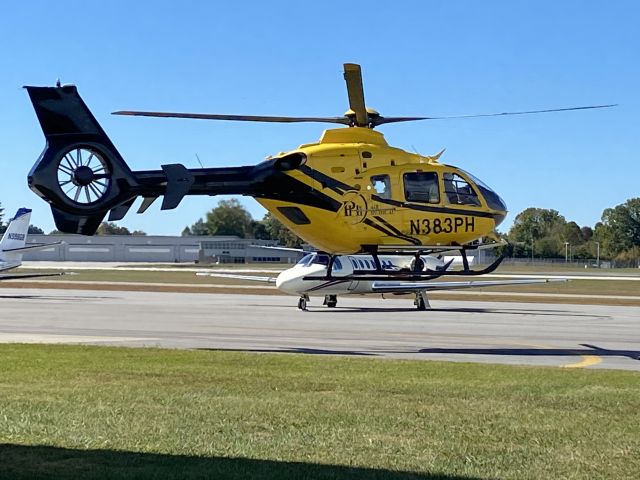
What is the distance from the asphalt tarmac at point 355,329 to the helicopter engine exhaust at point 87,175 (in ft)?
12.0

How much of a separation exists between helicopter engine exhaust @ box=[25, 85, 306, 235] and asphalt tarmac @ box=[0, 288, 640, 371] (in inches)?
144

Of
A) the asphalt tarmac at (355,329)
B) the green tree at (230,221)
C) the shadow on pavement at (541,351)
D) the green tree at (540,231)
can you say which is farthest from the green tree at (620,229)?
the shadow on pavement at (541,351)

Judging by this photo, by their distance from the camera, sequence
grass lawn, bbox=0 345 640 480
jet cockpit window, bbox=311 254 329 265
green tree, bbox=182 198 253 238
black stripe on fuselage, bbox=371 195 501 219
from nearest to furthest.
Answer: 1. grass lawn, bbox=0 345 640 480
2. black stripe on fuselage, bbox=371 195 501 219
3. jet cockpit window, bbox=311 254 329 265
4. green tree, bbox=182 198 253 238

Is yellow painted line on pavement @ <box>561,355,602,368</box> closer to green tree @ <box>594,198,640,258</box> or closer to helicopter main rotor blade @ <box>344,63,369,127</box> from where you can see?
helicopter main rotor blade @ <box>344,63,369,127</box>

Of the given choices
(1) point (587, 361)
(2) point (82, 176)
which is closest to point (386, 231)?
(1) point (587, 361)

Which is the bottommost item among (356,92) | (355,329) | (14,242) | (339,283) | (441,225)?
(355,329)

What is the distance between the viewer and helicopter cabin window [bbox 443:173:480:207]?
773 inches

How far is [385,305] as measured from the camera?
40.2m

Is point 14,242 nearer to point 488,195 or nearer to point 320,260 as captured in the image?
point 320,260

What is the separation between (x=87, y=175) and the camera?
58.8ft

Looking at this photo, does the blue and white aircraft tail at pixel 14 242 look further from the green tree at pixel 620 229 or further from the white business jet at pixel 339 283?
the green tree at pixel 620 229

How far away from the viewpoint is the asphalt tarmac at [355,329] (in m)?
20.0

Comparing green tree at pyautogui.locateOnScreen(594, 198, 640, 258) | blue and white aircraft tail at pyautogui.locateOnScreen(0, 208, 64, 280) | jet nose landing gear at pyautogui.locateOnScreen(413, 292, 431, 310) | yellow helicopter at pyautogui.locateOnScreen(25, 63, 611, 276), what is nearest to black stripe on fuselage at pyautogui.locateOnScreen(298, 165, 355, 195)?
yellow helicopter at pyautogui.locateOnScreen(25, 63, 611, 276)

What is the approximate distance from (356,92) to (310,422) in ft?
30.9
